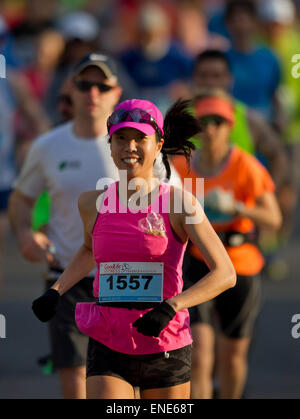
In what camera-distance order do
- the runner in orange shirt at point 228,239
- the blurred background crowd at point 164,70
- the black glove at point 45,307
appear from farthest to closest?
the blurred background crowd at point 164,70 → the runner in orange shirt at point 228,239 → the black glove at point 45,307

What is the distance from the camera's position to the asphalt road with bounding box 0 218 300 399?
304 inches

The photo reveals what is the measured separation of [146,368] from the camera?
4.76m

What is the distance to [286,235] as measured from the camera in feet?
41.8

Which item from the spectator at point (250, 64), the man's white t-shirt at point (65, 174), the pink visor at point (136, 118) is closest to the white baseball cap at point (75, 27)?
the spectator at point (250, 64)

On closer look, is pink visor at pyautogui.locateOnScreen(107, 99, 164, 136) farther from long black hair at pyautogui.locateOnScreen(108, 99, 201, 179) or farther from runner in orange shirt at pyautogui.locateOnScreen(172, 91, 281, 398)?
runner in orange shirt at pyautogui.locateOnScreen(172, 91, 281, 398)

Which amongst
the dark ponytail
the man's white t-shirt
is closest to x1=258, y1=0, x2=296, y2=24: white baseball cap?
the man's white t-shirt

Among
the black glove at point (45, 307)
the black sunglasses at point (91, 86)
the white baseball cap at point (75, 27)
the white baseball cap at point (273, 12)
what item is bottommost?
the black glove at point (45, 307)

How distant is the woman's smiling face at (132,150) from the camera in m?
4.76

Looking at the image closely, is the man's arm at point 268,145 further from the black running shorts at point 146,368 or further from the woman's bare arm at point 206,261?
the black running shorts at point 146,368

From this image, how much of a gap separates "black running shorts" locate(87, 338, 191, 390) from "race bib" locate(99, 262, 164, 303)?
220 millimetres

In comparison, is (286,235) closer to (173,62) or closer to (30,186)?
(173,62)

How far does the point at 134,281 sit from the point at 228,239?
2032mm

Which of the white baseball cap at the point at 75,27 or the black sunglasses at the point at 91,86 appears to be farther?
the white baseball cap at the point at 75,27

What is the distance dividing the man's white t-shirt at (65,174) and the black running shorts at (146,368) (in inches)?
53.5
